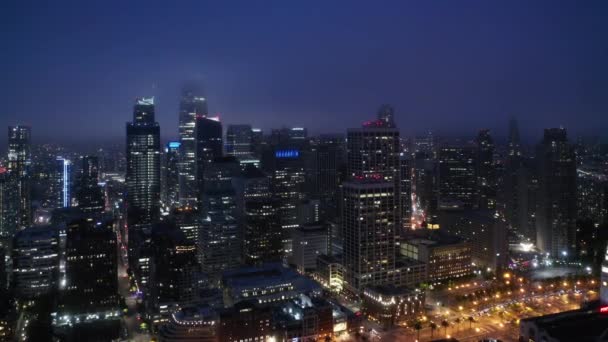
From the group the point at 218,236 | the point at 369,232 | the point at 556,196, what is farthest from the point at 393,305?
the point at 556,196

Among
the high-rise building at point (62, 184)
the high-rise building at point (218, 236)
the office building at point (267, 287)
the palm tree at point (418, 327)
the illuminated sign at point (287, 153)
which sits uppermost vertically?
the illuminated sign at point (287, 153)

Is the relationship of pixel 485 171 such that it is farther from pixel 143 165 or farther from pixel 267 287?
pixel 143 165

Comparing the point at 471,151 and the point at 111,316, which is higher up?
the point at 471,151

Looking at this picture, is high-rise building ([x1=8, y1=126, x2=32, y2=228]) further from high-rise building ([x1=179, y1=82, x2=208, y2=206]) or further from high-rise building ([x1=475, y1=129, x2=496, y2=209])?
high-rise building ([x1=475, y1=129, x2=496, y2=209])

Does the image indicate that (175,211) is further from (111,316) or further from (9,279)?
(111,316)

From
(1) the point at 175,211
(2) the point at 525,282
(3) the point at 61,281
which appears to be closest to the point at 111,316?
(3) the point at 61,281

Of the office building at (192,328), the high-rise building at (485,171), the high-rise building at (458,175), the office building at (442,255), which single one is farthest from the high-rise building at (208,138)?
the office building at (192,328)

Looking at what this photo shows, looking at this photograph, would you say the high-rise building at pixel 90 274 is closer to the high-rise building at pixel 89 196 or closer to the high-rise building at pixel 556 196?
the high-rise building at pixel 89 196
